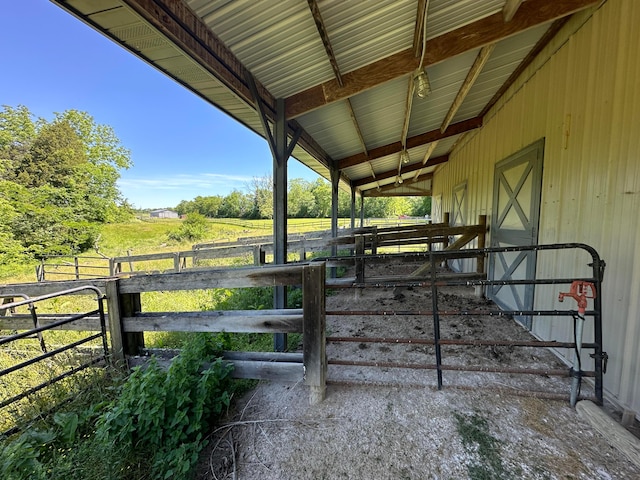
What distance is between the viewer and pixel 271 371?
77.6 inches

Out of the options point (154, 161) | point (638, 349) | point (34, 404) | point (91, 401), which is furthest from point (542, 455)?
point (154, 161)

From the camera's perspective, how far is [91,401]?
6.24 ft

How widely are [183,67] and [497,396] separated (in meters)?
3.56

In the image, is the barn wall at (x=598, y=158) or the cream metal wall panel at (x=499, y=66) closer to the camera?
the barn wall at (x=598, y=158)

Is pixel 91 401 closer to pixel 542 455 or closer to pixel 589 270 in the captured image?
pixel 542 455

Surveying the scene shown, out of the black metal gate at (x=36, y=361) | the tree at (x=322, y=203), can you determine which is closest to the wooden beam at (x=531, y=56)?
the black metal gate at (x=36, y=361)

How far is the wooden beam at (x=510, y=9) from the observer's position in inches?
87.2

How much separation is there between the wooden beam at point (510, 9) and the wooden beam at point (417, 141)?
3.38 metres

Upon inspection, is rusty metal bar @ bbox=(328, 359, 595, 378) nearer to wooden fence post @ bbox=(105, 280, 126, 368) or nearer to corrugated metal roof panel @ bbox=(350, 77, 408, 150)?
wooden fence post @ bbox=(105, 280, 126, 368)

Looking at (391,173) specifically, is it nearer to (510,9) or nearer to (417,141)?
(417,141)

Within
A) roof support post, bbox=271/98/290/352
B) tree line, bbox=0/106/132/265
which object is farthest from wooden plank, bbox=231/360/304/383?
tree line, bbox=0/106/132/265

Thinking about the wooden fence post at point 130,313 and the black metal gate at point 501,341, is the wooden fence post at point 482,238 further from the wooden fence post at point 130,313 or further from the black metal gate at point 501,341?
the wooden fence post at point 130,313

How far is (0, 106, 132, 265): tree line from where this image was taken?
559 inches

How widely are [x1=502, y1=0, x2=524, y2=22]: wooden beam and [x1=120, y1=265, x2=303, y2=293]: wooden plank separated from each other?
2828 mm
